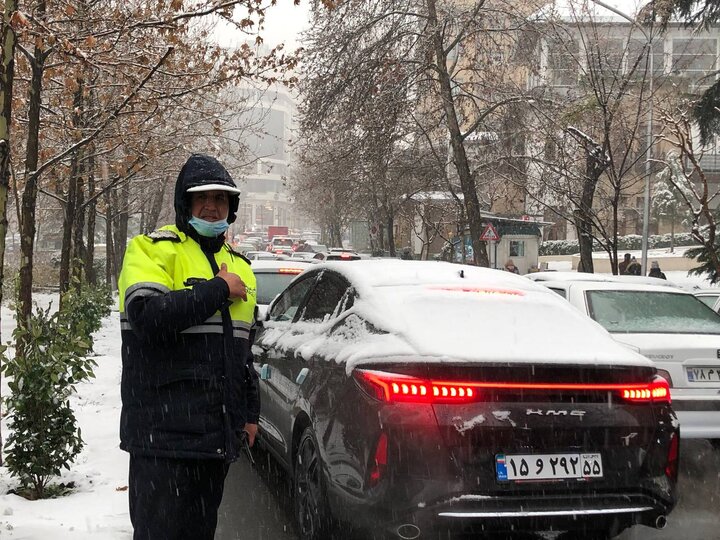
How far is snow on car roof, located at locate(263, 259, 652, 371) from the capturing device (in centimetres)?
369

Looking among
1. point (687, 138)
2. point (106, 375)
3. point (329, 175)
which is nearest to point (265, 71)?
point (106, 375)

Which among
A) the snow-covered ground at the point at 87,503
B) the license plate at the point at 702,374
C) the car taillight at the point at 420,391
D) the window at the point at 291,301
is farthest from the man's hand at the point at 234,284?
the license plate at the point at 702,374

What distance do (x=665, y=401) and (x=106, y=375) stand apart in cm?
839

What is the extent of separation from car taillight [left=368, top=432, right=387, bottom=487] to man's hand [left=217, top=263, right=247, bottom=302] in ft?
3.40

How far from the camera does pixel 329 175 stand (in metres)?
30.1

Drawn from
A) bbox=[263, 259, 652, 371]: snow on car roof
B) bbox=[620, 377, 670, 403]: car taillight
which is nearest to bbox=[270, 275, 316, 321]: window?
bbox=[263, 259, 652, 371]: snow on car roof

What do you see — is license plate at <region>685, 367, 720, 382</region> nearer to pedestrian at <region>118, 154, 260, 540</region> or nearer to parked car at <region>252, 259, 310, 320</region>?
pedestrian at <region>118, 154, 260, 540</region>

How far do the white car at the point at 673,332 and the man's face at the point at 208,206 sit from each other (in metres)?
4.38

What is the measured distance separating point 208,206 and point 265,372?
2.90 metres

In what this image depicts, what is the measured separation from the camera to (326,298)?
508cm

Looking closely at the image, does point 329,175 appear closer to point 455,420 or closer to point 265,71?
point 265,71

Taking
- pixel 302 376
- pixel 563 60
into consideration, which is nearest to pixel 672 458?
pixel 302 376

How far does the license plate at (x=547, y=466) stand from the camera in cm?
350

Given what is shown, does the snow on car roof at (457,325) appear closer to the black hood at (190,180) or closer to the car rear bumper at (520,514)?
the car rear bumper at (520,514)
